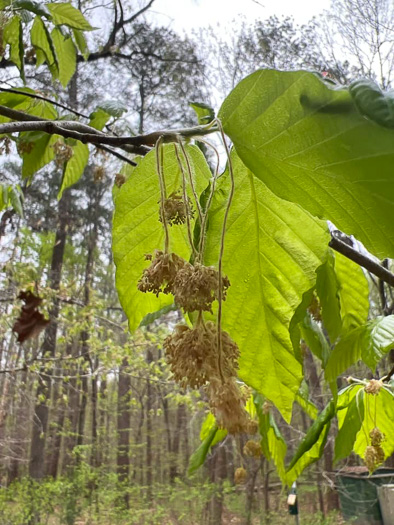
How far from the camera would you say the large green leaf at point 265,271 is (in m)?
0.40

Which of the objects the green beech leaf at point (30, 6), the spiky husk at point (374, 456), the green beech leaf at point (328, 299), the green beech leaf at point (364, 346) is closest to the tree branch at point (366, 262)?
the green beech leaf at point (328, 299)

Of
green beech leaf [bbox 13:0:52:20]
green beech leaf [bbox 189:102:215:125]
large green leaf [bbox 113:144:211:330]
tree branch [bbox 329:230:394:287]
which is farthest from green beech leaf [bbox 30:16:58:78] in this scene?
tree branch [bbox 329:230:394:287]

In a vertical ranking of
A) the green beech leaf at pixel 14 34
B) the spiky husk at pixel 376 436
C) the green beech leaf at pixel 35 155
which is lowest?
the spiky husk at pixel 376 436

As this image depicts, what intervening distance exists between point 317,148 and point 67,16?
951 mm

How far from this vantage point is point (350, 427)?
0.73m

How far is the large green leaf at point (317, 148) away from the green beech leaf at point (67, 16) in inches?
34.3

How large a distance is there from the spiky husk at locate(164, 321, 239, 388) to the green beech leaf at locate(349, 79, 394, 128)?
0.19m

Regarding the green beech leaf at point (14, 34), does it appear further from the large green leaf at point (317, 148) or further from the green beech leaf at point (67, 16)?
the large green leaf at point (317, 148)

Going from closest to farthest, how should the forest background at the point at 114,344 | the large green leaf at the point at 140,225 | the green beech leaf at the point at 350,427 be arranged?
the large green leaf at the point at 140,225 < the green beech leaf at the point at 350,427 < the forest background at the point at 114,344

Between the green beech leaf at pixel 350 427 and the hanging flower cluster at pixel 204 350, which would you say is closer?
the hanging flower cluster at pixel 204 350

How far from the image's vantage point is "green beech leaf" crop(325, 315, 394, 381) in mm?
623

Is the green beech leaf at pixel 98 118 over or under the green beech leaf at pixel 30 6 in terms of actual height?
under

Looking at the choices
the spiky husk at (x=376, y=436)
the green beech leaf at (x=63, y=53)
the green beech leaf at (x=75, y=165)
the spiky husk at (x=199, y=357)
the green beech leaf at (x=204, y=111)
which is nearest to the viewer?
the spiky husk at (x=199, y=357)

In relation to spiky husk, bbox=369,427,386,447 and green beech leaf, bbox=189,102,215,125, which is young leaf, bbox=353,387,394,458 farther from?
green beech leaf, bbox=189,102,215,125
